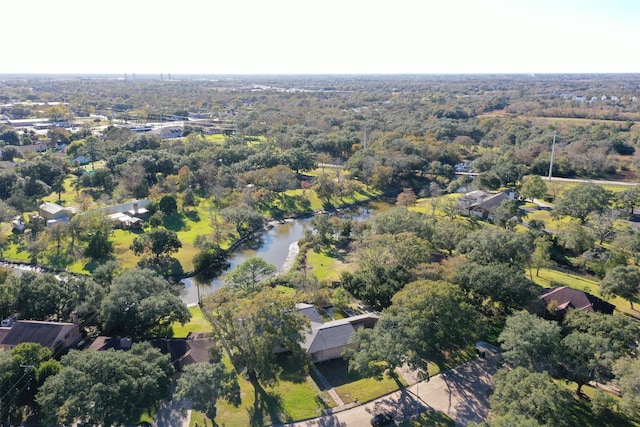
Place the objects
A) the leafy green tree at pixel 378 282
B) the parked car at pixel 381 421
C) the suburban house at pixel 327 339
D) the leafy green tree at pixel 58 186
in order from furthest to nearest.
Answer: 1. the leafy green tree at pixel 58 186
2. the leafy green tree at pixel 378 282
3. the suburban house at pixel 327 339
4. the parked car at pixel 381 421

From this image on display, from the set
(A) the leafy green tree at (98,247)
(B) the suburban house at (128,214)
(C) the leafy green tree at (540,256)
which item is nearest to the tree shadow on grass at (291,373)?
(C) the leafy green tree at (540,256)

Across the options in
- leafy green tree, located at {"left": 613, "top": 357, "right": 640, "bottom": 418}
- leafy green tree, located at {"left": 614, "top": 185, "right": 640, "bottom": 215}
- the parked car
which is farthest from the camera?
leafy green tree, located at {"left": 614, "top": 185, "right": 640, "bottom": 215}

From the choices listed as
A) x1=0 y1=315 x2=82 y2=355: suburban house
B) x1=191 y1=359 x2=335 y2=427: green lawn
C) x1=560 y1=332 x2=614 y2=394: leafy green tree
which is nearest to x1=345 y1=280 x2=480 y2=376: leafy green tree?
x1=191 y1=359 x2=335 y2=427: green lawn

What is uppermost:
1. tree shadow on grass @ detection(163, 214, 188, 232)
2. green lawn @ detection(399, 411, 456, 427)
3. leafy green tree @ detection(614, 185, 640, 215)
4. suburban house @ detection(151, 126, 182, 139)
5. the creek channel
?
suburban house @ detection(151, 126, 182, 139)

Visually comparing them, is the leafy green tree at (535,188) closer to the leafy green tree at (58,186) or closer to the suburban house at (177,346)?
the suburban house at (177,346)

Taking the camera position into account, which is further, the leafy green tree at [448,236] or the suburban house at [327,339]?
the leafy green tree at [448,236]

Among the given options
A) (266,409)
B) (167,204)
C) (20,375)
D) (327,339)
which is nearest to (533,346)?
(327,339)

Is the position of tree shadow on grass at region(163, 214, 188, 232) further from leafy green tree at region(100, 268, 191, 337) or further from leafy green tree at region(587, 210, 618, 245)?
leafy green tree at region(587, 210, 618, 245)
